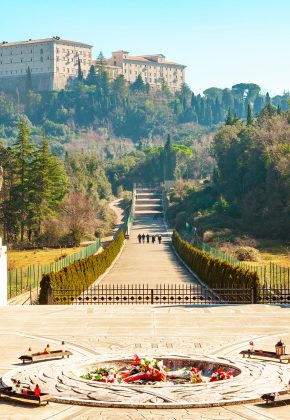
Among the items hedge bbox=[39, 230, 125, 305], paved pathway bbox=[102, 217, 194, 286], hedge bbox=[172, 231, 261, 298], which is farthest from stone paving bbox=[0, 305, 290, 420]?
paved pathway bbox=[102, 217, 194, 286]

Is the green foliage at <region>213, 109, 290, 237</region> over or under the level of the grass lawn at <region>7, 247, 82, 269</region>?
over

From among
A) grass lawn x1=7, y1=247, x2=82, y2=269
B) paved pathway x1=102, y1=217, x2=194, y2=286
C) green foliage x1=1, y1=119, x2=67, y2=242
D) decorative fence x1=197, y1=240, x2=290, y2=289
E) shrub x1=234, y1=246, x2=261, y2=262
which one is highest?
green foliage x1=1, y1=119, x2=67, y2=242

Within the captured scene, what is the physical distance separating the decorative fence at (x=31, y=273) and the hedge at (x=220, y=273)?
7.25m

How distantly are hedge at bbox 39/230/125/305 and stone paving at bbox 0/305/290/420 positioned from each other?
10.8 feet

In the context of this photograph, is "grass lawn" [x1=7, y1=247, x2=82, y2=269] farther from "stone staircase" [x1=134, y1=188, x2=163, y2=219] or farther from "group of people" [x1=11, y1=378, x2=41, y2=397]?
"stone staircase" [x1=134, y1=188, x2=163, y2=219]

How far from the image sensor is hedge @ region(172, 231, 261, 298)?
35191mm

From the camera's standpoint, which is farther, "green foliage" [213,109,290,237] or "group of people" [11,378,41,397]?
"green foliage" [213,109,290,237]

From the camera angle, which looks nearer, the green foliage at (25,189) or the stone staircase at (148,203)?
the green foliage at (25,189)

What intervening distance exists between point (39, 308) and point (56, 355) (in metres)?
11.0

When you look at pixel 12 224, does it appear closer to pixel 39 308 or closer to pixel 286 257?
pixel 286 257

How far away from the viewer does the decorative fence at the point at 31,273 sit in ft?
138

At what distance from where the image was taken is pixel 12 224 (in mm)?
90125

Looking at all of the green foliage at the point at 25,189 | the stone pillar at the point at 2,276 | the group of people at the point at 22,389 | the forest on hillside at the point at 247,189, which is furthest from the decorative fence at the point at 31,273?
the forest on hillside at the point at 247,189

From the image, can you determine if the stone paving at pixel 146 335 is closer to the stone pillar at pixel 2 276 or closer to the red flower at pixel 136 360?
the red flower at pixel 136 360
